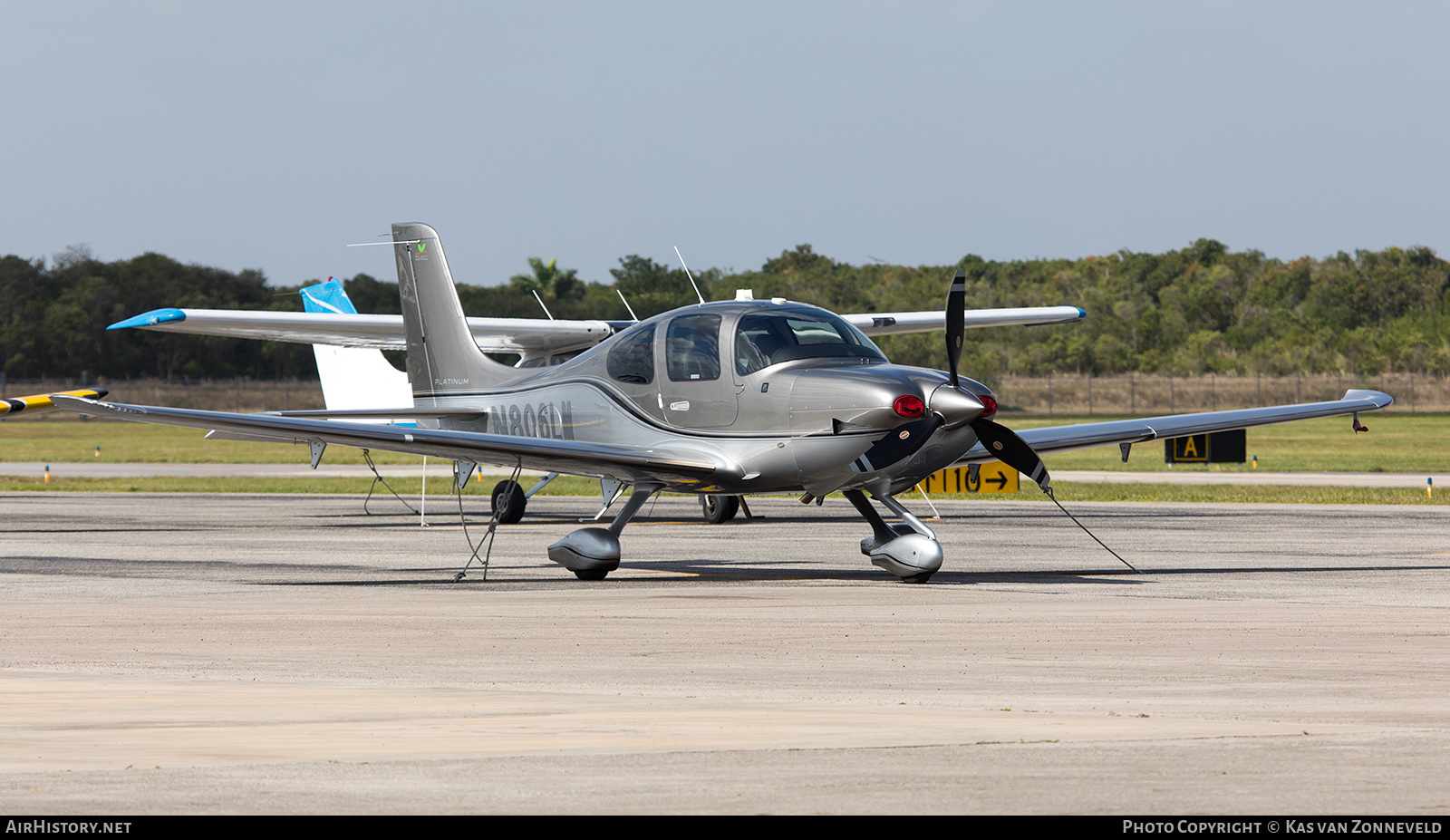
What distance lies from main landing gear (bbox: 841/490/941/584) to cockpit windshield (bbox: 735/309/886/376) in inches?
55.2

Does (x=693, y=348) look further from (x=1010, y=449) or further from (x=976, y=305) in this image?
(x=976, y=305)

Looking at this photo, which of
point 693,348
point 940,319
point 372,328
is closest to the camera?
point 693,348

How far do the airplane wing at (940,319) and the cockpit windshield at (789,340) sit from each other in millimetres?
12450

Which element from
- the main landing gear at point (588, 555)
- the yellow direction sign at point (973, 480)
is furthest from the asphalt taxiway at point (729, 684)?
the yellow direction sign at point (973, 480)

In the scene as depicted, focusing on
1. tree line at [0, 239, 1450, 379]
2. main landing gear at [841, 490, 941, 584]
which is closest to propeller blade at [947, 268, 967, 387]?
main landing gear at [841, 490, 941, 584]

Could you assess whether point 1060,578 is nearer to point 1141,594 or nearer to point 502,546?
point 1141,594

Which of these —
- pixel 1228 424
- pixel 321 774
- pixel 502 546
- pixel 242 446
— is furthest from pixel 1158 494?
pixel 242 446

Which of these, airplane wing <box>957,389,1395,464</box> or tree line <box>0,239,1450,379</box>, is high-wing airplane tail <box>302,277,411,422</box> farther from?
tree line <box>0,239,1450,379</box>

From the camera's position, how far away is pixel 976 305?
342 ft

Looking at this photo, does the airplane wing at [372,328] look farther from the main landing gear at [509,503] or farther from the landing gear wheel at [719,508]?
the landing gear wheel at [719,508]

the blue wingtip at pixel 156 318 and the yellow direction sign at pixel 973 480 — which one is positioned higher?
the blue wingtip at pixel 156 318

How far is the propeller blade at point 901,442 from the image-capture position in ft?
46.2

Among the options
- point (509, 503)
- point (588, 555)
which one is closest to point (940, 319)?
point (509, 503)

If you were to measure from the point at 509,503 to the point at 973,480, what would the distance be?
8.50 metres
